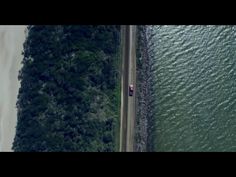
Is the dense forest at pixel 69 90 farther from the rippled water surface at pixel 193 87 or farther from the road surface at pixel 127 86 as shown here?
the rippled water surface at pixel 193 87

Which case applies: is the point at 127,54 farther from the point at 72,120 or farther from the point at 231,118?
the point at 231,118

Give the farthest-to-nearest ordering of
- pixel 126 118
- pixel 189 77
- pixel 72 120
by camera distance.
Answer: pixel 189 77 < pixel 126 118 < pixel 72 120

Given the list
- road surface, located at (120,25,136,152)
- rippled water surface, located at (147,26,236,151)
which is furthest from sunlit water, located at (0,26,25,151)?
rippled water surface, located at (147,26,236,151)

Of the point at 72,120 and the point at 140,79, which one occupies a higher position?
the point at 140,79

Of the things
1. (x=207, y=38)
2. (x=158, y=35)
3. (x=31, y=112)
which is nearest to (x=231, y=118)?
(x=207, y=38)

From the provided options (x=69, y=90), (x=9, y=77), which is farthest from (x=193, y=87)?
(x=9, y=77)

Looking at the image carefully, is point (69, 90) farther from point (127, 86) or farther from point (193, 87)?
point (193, 87)

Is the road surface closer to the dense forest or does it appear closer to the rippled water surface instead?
the dense forest

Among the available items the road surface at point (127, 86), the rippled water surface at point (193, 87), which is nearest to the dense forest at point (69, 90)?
the road surface at point (127, 86)
